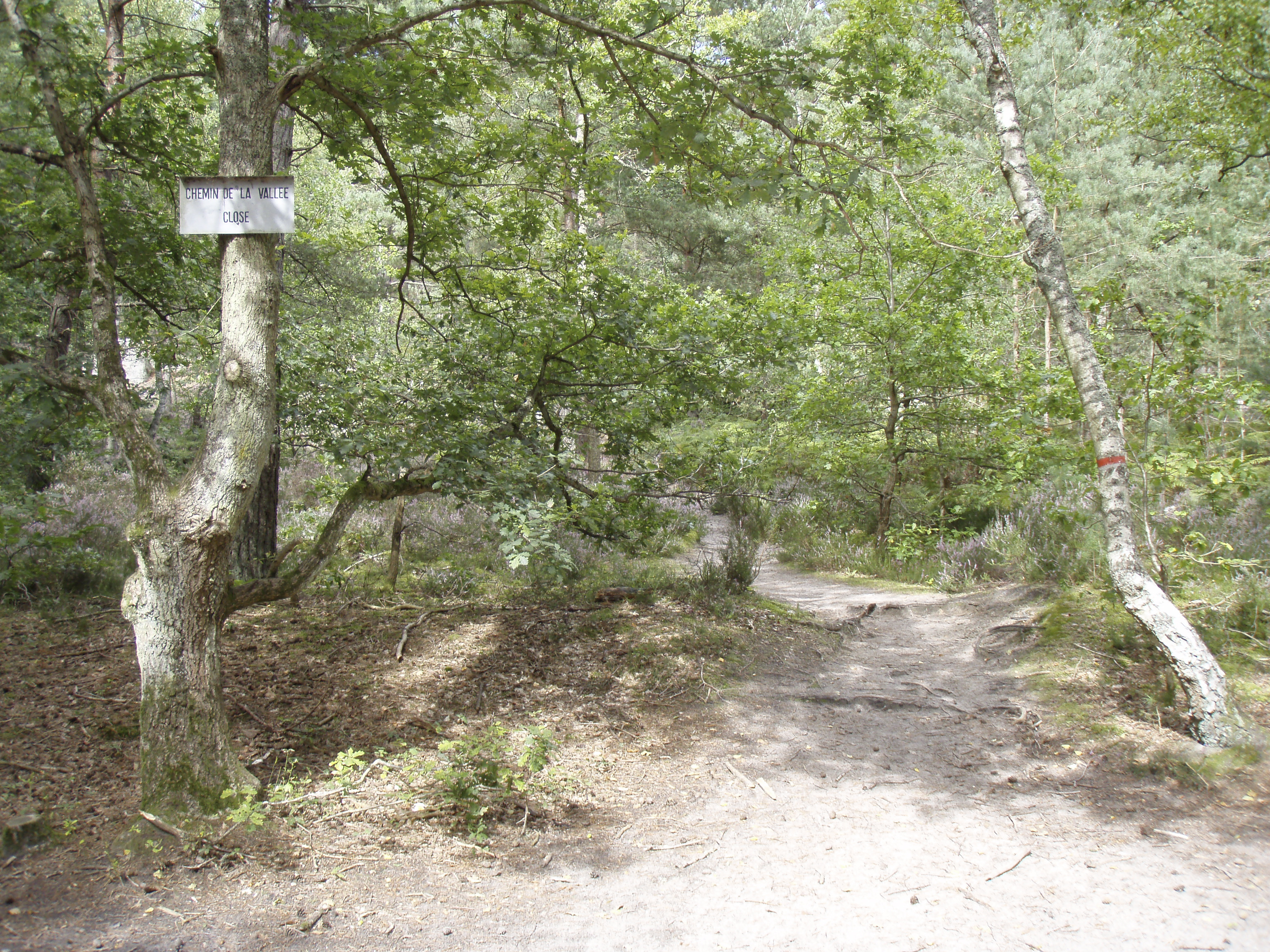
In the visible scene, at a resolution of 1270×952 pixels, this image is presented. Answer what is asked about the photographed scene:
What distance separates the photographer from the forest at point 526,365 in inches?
128

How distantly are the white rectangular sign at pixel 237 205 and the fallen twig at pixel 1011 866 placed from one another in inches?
150

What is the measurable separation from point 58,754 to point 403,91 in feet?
12.7

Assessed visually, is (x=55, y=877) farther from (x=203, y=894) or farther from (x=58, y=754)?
(x=58, y=754)

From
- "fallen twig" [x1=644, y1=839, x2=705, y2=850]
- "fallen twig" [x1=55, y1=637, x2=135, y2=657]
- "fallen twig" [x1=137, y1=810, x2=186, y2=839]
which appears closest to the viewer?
"fallen twig" [x1=137, y1=810, x2=186, y2=839]

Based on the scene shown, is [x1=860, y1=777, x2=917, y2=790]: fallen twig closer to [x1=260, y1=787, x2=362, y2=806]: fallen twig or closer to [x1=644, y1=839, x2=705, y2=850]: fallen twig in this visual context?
[x1=644, y1=839, x2=705, y2=850]: fallen twig

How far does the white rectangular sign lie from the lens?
3039mm

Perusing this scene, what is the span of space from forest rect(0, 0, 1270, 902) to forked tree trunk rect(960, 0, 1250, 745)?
21 millimetres

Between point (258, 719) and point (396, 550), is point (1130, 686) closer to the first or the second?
point (258, 719)

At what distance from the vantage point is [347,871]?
2857 millimetres

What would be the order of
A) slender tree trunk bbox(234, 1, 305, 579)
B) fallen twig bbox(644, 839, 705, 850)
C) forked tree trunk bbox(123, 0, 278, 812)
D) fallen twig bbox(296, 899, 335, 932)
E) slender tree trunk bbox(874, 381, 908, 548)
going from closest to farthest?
fallen twig bbox(296, 899, 335, 932) → forked tree trunk bbox(123, 0, 278, 812) → fallen twig bbox(644, 839, 705, 850) → slender tree trunk bbox(234, 1, 305, 579) → slender tree trunk bbox(874, 381, 908, 548)

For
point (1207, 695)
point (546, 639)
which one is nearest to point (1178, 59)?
point (1207, 695)

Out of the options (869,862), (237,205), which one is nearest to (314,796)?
(869,862)

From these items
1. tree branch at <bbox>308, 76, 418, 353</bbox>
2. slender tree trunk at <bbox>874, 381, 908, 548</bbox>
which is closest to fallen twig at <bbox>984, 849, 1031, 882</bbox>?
tree branch at <bbox>308, 76, 418, 353</bbox>

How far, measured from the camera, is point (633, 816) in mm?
3559
